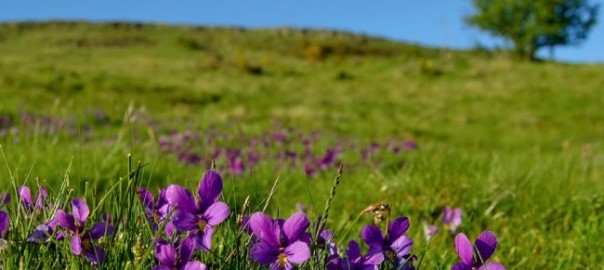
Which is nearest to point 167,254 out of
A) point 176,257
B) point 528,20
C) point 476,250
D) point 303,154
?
point 176,257

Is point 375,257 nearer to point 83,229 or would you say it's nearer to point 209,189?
point 209,189

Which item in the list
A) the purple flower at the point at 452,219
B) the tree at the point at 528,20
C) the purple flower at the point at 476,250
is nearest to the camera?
the purple flower at the point at 476,250

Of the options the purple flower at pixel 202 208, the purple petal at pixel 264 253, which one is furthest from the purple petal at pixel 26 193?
the purple petal at pixel 264 253

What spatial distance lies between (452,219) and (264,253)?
2.94 m

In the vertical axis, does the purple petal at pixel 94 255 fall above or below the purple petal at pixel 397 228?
below

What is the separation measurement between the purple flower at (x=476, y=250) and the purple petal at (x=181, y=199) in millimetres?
633

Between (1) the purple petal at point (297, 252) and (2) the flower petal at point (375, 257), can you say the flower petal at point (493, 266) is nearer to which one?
(2) the flower petal at point (375, 257)

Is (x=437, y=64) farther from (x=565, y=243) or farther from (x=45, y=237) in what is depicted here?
(x=45, y=237)

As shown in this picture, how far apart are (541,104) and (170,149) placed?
22.5 meters

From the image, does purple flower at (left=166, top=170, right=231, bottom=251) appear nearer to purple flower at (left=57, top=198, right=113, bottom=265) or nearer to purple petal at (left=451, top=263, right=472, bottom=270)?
purple flower at (left=57, top=198, right=113, bottom=265)

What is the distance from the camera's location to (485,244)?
1.73m

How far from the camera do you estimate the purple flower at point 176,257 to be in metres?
1.60

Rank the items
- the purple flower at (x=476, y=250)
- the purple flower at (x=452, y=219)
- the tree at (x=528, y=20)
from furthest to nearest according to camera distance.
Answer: the tree at (x=528, y=20)
the purple flower at (x=452, y=219)
the purple flower at (x=476, y=250)

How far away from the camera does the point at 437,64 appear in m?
42.0
